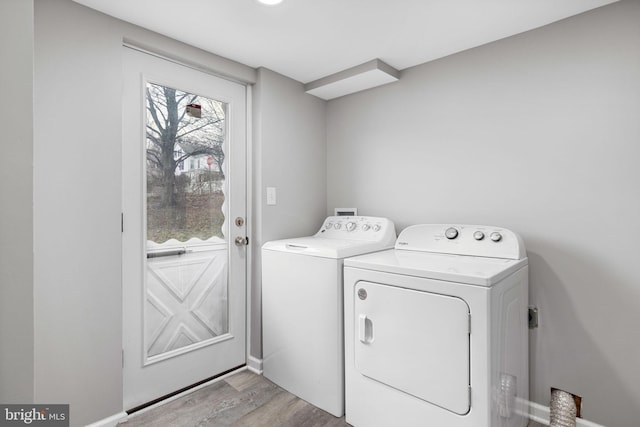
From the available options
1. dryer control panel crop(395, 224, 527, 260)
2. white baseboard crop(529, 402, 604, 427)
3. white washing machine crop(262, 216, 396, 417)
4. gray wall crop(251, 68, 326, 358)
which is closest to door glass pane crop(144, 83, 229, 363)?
gray wall crop(251, 68, 326, 358)

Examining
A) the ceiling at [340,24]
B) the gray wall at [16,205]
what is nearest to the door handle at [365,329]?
the gray wall at [16,205]

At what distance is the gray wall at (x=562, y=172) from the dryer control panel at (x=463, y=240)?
16 cm

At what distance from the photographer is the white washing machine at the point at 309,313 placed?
1.81 metres

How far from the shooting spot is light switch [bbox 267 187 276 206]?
92.3 inches

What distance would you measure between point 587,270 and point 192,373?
2.35m

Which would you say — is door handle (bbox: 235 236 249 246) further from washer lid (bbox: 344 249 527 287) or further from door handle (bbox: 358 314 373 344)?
door handle (bbox: 358 314 373 344)

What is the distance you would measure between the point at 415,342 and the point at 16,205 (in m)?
1.48

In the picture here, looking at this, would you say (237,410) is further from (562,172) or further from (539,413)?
(562,172)

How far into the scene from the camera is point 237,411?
1.85 metres

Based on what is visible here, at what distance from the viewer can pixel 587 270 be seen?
1650 mm

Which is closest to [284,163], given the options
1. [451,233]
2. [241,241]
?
[241,241]

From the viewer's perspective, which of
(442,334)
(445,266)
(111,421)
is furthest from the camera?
(111,421)

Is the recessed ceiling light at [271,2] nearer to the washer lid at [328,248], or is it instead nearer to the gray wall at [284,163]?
the gray wall at [284,163]

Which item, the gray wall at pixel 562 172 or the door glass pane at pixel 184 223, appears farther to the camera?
the door glass pane at pixel 184 223
